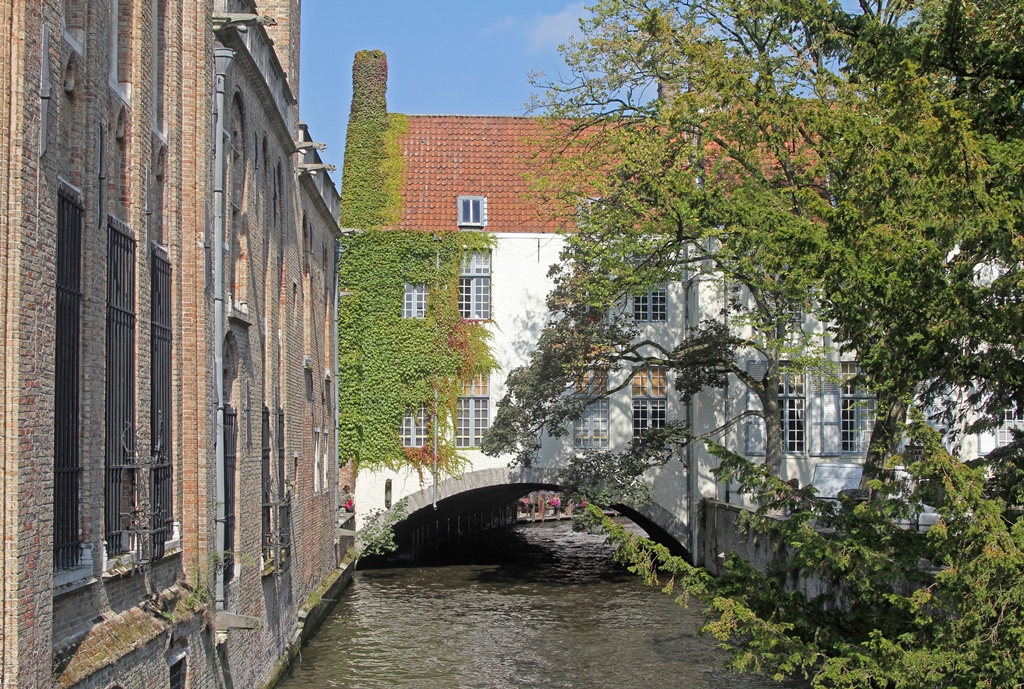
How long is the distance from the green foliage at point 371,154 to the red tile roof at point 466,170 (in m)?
0.33

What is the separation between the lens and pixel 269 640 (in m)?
14.9

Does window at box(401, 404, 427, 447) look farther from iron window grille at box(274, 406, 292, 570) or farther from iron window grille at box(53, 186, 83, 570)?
iron window grille at box(53, 186, 83, 570)

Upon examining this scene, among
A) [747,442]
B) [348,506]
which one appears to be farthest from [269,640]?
[747,442]

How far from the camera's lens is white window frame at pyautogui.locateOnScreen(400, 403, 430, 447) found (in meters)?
27.2

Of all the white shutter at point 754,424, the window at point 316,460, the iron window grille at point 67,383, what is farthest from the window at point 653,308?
the iron window grille at point 67,383

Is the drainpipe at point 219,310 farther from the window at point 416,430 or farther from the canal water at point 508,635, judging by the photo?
the window at point 416,430

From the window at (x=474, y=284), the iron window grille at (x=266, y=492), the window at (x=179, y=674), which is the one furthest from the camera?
the window at (x=474, y=284)

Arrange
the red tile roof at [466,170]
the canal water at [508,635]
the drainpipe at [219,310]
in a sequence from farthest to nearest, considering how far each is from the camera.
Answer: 1. the red tile roof at [466,170]
2. the canal water at [508,635]
3. the drainpipe at [219,310]

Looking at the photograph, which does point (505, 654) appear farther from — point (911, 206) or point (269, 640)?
point (911, 206)

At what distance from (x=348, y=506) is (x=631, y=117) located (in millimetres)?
10880

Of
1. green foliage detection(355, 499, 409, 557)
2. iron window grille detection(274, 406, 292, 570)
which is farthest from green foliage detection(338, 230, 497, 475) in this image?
iron window grille detection(274, 406, 292, 570)

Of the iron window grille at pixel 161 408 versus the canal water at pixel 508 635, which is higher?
the iron window grille at pixel 161 408

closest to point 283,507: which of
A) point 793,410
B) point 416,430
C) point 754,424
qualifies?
point 416,430

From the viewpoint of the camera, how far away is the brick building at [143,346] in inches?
263
